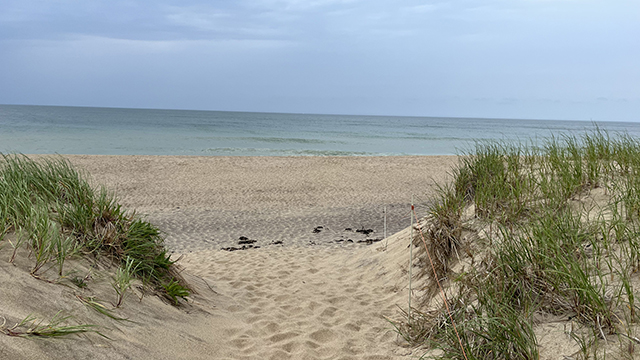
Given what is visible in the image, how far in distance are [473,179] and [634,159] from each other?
178cm

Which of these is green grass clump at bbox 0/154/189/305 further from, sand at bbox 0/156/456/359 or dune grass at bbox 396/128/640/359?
dune grass at bbox 396/128/640/359

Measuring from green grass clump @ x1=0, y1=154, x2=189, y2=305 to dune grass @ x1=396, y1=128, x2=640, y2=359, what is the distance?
2535 mm

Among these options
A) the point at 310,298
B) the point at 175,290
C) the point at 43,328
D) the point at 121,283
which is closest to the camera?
the point at 43,328

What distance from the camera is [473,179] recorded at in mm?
5762

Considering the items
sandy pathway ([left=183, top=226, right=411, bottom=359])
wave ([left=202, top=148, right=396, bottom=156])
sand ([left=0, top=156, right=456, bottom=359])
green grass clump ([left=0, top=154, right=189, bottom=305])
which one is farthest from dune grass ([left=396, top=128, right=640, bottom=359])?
wave ([left=202, top=148, right=396, bottom=156])

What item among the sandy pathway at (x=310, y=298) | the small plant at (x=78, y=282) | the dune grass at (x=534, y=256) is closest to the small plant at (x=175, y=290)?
the sandy pathway at (x=310, y=298)

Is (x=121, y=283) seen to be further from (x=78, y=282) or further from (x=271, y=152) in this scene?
(x=271, y=152)

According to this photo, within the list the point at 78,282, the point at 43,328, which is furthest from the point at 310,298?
the point at 43,328

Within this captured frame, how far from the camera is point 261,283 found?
573cm

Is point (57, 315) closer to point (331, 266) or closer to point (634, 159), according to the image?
point (331, 266)

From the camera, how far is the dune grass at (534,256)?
2.72 meters

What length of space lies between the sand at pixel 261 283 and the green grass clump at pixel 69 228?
0.26 meters

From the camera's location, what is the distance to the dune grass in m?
2.72

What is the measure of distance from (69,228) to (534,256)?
13.1ft
